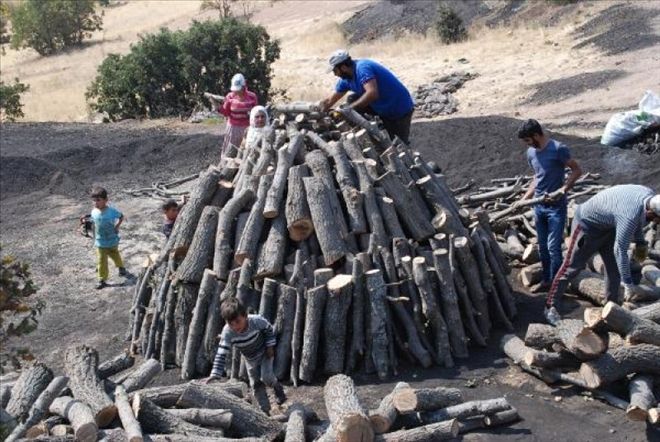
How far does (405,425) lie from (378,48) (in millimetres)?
26232

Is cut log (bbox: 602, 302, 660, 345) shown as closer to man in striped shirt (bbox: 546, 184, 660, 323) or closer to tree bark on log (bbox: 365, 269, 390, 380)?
man in striped shirt (bbox: 546, 184, 660, 323)

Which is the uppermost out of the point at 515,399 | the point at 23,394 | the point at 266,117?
the point at 266,117

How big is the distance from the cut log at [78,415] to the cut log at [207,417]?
66cm

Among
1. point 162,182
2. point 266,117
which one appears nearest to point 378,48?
point 162,182

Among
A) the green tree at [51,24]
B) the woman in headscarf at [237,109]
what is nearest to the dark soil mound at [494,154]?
the woman in headscarf at [237,109]

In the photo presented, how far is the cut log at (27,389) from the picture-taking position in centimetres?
685

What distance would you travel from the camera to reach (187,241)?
880 cm

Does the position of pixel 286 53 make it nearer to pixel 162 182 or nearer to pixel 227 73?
pixel 227 73

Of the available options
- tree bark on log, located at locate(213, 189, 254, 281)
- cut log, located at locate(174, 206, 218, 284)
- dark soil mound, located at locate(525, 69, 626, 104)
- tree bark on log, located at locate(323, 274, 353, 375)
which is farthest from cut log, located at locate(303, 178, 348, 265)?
dark soil mound, located at locate(525, 69, 626, 104)

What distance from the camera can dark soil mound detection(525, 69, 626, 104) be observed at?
2116 cm

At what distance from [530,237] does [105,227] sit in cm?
540

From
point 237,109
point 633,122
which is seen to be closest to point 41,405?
point 237,109

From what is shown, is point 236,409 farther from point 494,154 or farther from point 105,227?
point 494,154

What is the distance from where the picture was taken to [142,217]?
46.8 feet
